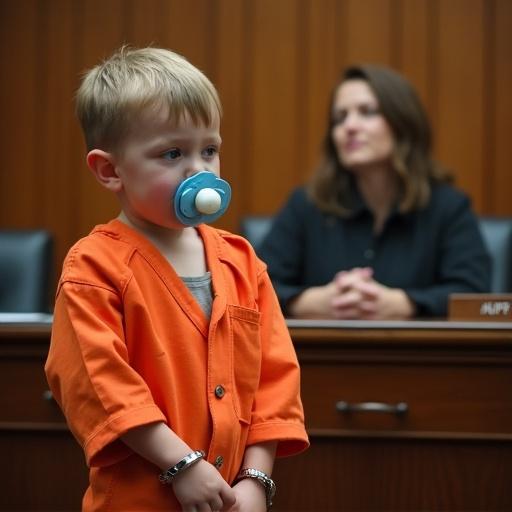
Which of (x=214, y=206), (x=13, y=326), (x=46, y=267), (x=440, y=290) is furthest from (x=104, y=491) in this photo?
(x=46, y=267)

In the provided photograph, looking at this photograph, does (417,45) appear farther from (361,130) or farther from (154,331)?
(154,331)

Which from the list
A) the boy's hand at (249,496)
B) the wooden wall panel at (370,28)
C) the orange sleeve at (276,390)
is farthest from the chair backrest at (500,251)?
the boy's hand at (249,496)

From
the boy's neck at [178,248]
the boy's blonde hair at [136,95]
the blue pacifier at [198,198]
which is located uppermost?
the boy's blonde hair at [136,95]

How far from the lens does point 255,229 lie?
8.79 ft

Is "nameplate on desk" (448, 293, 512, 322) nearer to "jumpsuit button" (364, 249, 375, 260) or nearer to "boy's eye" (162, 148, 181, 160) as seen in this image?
"jumpsuit button" (364, 249, 375, 260)

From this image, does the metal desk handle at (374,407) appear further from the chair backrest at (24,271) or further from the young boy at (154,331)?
the chair backrest at (24,271)

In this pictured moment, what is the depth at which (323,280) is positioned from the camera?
2.52 meters

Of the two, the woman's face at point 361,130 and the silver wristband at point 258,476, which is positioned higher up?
the woman's face at point 361,130

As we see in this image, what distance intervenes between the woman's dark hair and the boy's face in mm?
1441

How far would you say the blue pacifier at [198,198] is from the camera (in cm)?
108

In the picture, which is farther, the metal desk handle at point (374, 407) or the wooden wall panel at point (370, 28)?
the wooden wall panel at point (370, 28)

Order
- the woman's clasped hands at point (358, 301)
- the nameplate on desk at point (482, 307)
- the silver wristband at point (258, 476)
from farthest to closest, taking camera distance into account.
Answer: the woman's clasped hands at point (358, 301)
the nameplate on desk at point (482, 307)
the silver wristband at point (258, 476)

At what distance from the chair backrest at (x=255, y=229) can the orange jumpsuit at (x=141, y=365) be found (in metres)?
1.47

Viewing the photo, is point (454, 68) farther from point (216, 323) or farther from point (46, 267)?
point (216, 323)
